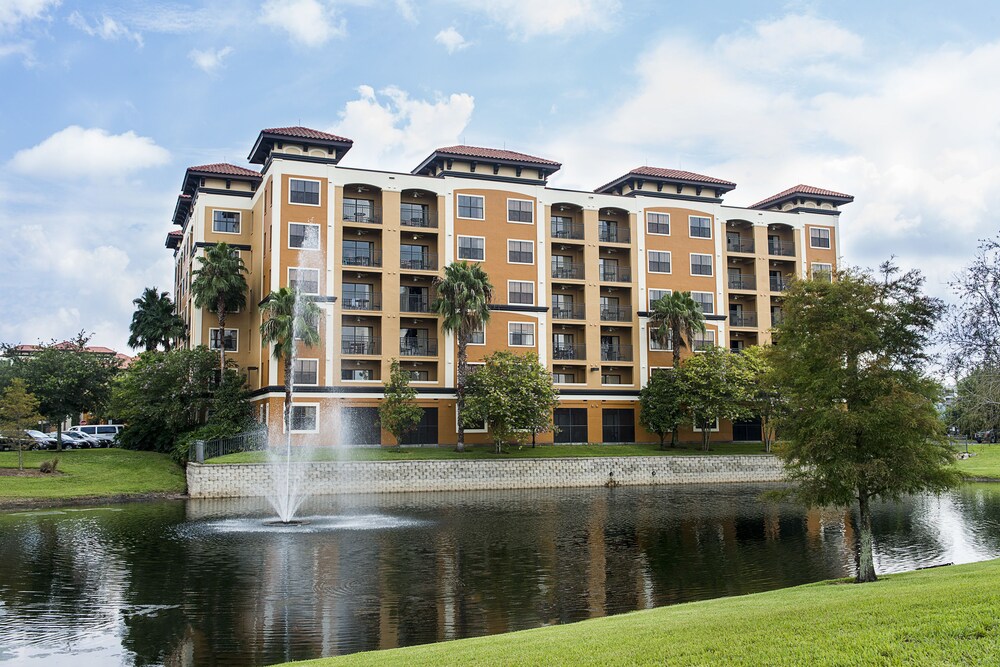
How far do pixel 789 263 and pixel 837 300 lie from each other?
186 feet

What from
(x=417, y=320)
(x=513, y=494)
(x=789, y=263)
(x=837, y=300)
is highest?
(x=789, y=263)

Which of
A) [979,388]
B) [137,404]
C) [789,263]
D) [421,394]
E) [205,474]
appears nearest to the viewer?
[979,388]

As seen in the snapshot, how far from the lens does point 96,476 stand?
43.4 metres

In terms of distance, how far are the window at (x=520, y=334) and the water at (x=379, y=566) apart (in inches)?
874

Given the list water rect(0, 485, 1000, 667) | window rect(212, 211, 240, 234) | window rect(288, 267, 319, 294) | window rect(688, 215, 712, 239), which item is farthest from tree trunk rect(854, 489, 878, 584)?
window rect(212, 211, 240, 234)

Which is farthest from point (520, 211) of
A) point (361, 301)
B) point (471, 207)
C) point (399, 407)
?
point (399, 407)

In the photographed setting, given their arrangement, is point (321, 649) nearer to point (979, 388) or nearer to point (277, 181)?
point (979, 388)

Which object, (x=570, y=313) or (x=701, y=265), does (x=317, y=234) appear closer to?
(x=570, y=313)

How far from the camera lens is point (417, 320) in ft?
195

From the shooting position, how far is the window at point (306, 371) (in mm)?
53844

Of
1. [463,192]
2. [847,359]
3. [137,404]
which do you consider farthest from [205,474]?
[847,359]

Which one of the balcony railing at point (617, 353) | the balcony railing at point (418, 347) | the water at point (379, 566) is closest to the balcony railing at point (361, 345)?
the balcony railing at point (418, 347)

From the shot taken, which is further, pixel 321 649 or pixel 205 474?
pixel 205 474

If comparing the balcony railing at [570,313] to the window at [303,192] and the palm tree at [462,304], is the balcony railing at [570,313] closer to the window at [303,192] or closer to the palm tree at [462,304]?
the palm tree at [462,304]
